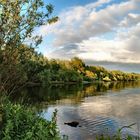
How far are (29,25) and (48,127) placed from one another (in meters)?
5.84

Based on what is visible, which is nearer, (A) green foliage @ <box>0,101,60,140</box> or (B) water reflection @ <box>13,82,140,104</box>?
(A) green foliage @ <box>0,101,60,140</box>

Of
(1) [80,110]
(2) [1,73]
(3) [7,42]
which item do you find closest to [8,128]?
(2) [1,73]

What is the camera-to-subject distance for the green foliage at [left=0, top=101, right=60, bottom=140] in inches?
391

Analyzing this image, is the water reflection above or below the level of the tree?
below

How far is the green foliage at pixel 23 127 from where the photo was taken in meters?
9.94

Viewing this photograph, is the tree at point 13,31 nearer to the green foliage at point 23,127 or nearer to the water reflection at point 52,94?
the green foliage at point 23,127

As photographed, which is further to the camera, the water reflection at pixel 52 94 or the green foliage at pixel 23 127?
the water reflection at pixel 52 94

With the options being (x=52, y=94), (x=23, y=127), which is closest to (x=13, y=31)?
(x=23, y=127)

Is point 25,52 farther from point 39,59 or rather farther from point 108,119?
point 108,119

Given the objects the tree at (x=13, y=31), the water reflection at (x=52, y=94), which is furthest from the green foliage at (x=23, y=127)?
the water reflection at (x=52, y=94)

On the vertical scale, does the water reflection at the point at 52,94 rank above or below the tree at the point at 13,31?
below

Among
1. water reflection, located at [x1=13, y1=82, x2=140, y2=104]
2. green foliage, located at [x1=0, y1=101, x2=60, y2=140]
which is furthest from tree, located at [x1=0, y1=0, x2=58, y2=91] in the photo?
water reflection, located at [x1=13, y1=82, x2=140, y2=104]

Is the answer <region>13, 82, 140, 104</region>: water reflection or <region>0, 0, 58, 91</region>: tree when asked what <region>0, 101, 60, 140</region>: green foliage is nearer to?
<region>0, 0, 58, 91</region>: tree

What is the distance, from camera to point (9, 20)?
1427cm
